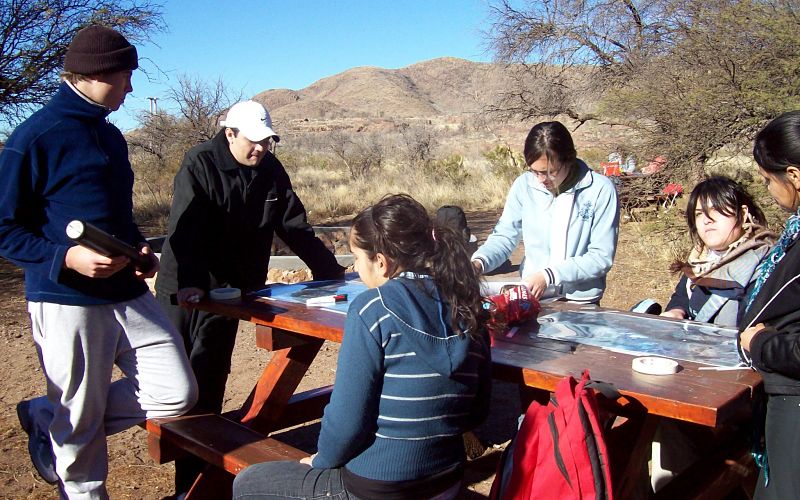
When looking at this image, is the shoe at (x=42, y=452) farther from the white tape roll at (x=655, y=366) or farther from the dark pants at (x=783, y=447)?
the dark pants at (x=783, y=447)

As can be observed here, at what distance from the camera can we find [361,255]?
2.14 m

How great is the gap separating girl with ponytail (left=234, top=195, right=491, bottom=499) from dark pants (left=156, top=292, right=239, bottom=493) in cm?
154

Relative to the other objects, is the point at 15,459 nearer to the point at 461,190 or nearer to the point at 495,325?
the point at 495,325

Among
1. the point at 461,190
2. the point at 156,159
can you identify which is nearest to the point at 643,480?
the point at 461,190

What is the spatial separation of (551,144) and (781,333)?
139cm

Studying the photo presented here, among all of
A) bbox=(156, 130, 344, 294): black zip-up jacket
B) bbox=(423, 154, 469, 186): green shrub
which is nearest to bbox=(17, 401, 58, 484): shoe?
bbox=(156, 130, 344, 294): black zip-up jacket

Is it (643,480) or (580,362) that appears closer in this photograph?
(580,362)

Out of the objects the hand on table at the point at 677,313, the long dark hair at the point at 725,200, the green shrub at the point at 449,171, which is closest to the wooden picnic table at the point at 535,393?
the hand on table at the point at 677,313

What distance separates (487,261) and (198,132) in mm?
14882

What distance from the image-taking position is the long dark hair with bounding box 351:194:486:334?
80.5 inches

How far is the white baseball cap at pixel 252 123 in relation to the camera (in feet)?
11.0

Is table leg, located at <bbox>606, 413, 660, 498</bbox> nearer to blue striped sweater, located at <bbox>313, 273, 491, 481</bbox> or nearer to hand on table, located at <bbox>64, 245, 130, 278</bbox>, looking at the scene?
blue striped sweater, located at <bbox>313, 273, 491, 481</bbox>

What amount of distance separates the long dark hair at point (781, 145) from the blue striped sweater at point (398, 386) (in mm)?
1048

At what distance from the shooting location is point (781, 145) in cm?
217
